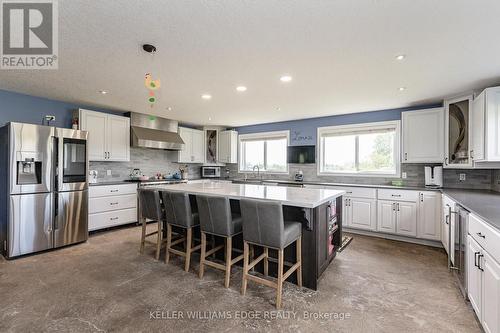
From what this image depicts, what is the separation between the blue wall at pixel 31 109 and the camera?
3.58 m

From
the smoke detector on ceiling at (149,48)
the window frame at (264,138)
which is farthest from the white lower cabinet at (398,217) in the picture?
the smoke detector on ceiling at (149,48)

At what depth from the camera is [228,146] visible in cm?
654

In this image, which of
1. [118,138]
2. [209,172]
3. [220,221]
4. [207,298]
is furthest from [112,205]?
[207,298]

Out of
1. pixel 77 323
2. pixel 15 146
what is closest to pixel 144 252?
pixel 77 323

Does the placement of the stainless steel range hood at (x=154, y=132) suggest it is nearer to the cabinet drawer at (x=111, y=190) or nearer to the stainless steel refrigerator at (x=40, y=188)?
the cabinet drawer at (x=111, y=190)

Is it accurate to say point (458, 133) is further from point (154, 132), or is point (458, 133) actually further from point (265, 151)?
point (154, 132)

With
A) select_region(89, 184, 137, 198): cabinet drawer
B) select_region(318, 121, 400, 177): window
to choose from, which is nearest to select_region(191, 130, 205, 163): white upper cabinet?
select_region(89, 184, 137, 198): cabinet drawer

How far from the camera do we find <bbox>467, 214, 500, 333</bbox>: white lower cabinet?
4.94ft

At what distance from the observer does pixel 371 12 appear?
5.63ft

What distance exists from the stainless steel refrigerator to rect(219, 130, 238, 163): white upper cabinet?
3.42 m

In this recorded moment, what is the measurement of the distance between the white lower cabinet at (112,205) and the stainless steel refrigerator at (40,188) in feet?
1.16

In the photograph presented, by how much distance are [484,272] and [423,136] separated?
2.92m

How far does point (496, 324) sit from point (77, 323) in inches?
117

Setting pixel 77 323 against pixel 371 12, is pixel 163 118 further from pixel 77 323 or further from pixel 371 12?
pixel 371 12
